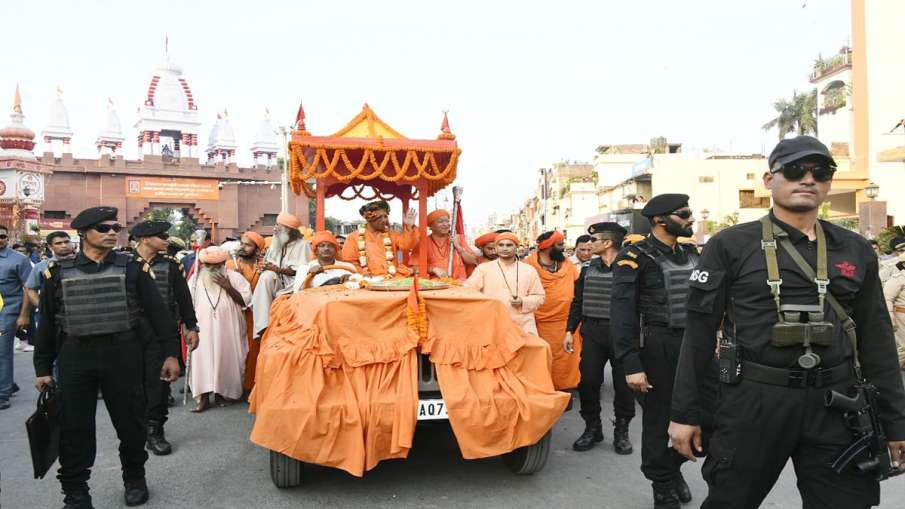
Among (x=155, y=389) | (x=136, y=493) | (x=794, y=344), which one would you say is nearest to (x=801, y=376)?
(x=794, y=344)

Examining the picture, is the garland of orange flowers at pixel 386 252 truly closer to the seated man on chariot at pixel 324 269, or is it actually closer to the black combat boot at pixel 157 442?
the seated man on chariot at pixel 324 269

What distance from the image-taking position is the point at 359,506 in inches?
173

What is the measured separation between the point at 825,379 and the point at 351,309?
2.92 m

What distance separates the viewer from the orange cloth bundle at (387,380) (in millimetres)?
4266

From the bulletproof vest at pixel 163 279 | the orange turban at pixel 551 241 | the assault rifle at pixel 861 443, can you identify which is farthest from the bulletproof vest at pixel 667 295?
the bulletproof vest at pixel 163 279

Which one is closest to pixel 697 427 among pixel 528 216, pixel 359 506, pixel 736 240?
pixel 736 240

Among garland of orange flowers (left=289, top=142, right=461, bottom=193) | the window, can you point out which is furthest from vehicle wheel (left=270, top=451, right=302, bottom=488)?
the window

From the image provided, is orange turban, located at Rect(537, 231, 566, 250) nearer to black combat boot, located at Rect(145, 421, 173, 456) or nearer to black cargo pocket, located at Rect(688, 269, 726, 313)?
black combat boot, located at Rect(145, 421, 173, 456)

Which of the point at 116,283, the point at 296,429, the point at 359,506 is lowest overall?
the point at 359,506

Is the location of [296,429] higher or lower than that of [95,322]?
lower

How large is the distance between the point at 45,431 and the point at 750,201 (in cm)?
4245

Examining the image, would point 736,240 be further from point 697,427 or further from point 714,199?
point 714,199

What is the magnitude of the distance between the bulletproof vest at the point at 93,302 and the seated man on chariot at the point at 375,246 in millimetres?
2857

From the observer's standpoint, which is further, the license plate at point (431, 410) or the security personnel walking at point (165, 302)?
the security personnel walking at point (165, 302)
